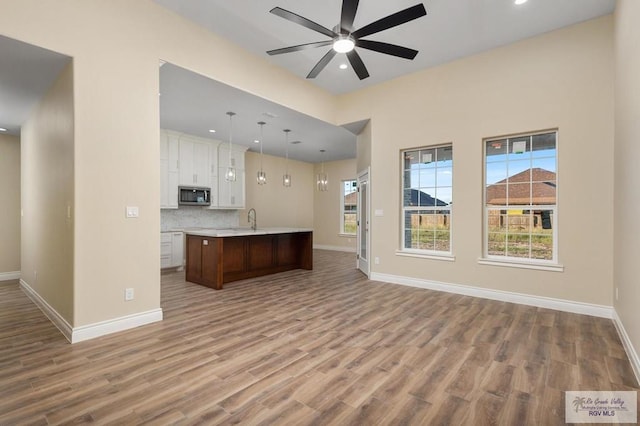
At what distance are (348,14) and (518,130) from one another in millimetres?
2990

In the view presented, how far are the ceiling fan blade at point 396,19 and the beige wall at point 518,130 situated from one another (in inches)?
90.4

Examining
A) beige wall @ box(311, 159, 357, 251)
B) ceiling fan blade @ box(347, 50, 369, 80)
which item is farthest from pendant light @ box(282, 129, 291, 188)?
ceiling fan blade @ box(347, 50, 369, 80)

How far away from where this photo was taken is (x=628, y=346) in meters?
2.65

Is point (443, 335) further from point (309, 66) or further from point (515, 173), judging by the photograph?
point (309, 66)

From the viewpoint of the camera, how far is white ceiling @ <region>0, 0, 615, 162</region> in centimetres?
342

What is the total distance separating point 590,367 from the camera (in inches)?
96.0

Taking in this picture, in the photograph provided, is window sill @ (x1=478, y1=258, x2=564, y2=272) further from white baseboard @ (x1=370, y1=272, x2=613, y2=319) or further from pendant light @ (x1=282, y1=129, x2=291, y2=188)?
pendant light @ (x1=282, y1=129, x2=291, y2=188)

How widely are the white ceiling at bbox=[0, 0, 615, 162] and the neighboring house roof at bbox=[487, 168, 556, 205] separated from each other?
188cm

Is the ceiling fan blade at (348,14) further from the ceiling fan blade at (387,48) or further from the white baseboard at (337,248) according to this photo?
the white baseboard at (337,248)

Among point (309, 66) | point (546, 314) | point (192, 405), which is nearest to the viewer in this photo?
point (192, 405)

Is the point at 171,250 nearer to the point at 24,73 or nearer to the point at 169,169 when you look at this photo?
the point at 169,169

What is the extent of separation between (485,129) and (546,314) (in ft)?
8.65

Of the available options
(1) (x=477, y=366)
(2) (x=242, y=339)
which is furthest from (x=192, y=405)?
(1) (x=477, y=366)

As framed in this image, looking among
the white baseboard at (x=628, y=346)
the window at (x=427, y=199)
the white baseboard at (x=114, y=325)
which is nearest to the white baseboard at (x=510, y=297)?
the white baseboard at (x=628, y=346)
